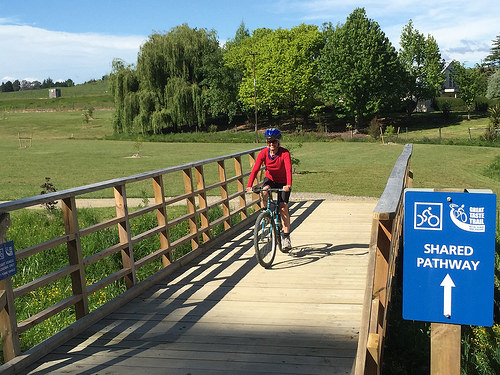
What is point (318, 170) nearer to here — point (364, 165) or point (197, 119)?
point (364, 165)

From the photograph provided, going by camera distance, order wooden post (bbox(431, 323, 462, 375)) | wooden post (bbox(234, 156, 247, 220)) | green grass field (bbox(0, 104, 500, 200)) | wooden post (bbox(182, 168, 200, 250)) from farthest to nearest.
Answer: green grass field (bbox(0, 104, 500, 200)) → wooden post (bbox(234, 156, 247, 220)) → wooden post (bbox(182, 168, 200, 250)) → wooden post (bbox(431, 323, 462, 375))

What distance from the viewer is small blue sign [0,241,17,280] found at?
432 centimetres

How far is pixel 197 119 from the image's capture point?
2329 inches

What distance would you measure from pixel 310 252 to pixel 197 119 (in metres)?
51.9

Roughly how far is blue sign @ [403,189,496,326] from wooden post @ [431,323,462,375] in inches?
3.3

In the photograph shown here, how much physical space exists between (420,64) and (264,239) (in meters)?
76.8

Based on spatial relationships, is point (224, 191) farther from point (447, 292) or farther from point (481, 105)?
point (481, 105)

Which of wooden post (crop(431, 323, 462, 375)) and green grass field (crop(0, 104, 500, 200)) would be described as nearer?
wooden post (crop(431, 323, 462, 375))

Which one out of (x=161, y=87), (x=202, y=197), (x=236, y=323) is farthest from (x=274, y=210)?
(x=161, y=87)

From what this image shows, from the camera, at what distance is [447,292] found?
2846 millimetres

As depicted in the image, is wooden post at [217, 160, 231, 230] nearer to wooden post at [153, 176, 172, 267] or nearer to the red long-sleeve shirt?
the red long-sleeve shirt

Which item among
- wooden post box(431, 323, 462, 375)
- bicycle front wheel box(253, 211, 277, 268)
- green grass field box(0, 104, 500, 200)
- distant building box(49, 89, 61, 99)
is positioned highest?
distant building box(49, 89, 61, 99)

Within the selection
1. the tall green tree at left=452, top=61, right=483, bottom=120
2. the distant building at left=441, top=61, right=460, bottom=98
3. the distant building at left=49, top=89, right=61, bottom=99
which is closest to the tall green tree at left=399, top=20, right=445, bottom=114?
the tall green tree at left=452, top=61, right=483, bottom=120

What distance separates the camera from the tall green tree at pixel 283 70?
6725 centimetres
